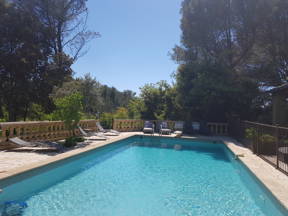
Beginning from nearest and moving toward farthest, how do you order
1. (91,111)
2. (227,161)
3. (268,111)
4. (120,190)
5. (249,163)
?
(120,190), (249,163), (227,161), (268,111), (91,111)

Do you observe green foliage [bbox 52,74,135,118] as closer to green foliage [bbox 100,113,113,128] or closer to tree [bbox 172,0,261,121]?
green foliage [bbox 100,113,113,128]

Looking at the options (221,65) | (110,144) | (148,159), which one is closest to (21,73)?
(110,144)

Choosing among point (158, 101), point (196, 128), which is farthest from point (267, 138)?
point (158, 101)

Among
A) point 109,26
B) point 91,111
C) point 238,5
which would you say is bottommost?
point 91,111

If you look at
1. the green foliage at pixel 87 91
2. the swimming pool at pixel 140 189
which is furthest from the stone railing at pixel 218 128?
the green foliage at pixel 87 91

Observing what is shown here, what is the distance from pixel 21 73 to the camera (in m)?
17.7

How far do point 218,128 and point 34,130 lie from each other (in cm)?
1197

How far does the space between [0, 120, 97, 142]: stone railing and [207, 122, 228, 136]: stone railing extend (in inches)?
387

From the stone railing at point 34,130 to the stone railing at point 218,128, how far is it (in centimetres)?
982

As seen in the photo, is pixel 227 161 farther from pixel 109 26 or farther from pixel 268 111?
pixel 109 26

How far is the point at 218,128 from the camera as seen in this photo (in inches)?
643

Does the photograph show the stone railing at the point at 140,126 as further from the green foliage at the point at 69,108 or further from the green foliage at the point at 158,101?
the green foliage at the point at 69,108

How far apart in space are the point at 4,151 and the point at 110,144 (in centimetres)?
432

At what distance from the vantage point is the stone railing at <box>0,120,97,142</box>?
8.36 metres
